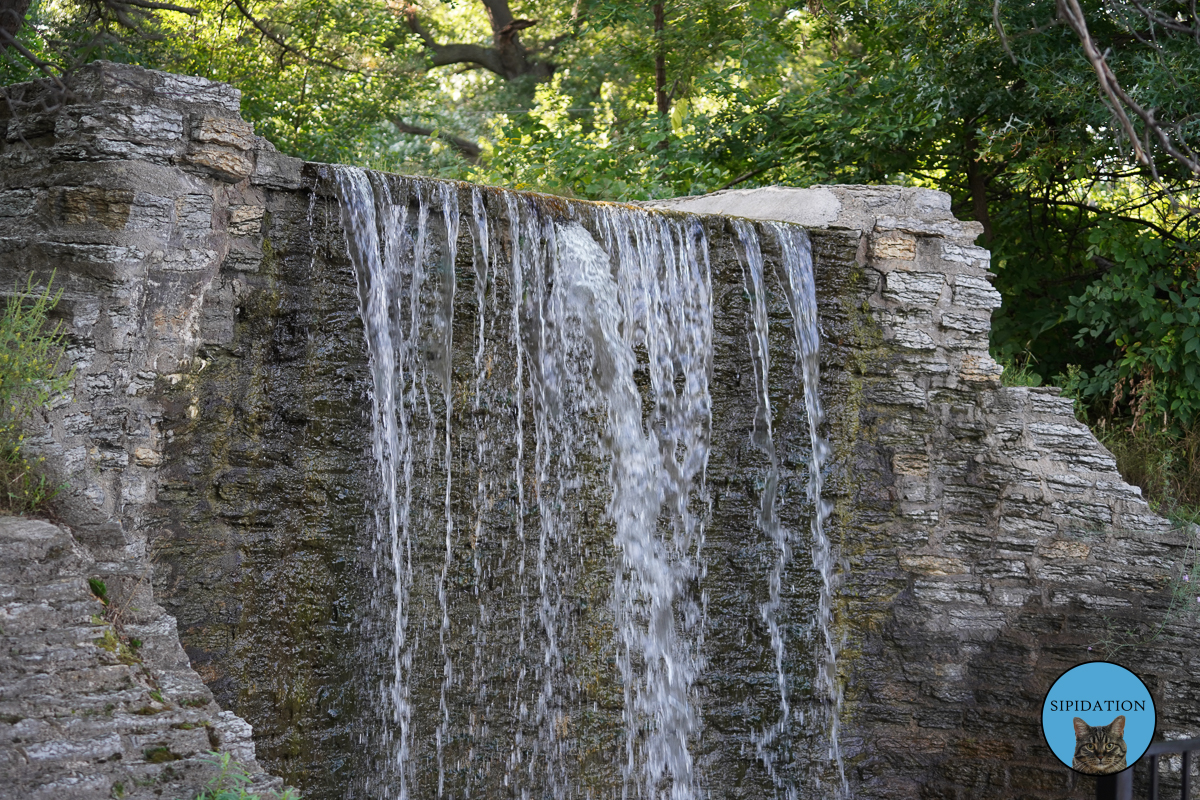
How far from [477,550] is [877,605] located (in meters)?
1.93

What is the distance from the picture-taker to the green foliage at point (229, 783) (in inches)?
83.9

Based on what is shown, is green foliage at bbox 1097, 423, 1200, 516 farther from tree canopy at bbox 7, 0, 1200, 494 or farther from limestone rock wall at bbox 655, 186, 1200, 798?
limestone rock wall at bbox 655, 186, 1200, 798

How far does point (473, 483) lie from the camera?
12.7 feet

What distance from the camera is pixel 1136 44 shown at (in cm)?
529

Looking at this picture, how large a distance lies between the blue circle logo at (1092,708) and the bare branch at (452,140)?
9.85m

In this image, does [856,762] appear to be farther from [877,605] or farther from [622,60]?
[622,60]

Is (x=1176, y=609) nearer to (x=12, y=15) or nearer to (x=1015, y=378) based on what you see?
(x=1015, y=378)

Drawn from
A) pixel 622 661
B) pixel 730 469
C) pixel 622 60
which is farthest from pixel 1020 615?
pixel 622 60

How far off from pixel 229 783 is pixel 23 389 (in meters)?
1.32

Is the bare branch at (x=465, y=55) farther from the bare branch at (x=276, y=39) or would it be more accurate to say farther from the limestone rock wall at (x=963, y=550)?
the limestone rock wall at (x=963, y=550)

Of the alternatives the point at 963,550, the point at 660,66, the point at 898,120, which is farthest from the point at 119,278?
the point at 660,66

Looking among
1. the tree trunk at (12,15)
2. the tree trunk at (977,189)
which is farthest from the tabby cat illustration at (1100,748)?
the tree trunk at (977,189)

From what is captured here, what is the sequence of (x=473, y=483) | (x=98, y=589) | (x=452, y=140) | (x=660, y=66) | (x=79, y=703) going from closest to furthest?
1. (x=79, y=703)
2. (x=98, y=589)
3. (x=473, y=483)
4. (x=660, y=66)
5. (x=452, y=140)

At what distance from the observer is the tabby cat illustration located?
2.28 meters
